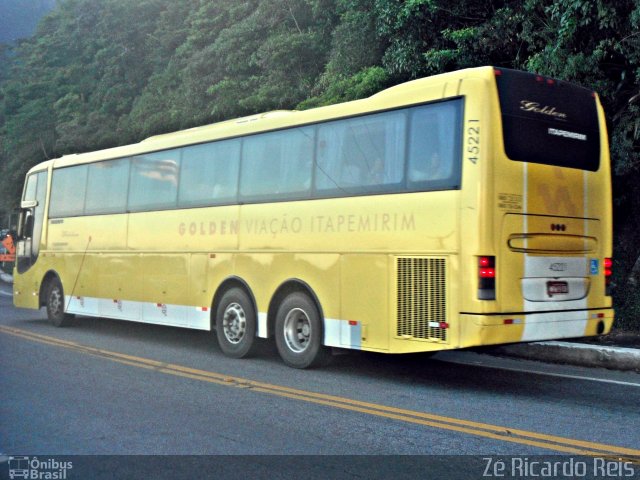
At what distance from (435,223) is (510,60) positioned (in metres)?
8.92

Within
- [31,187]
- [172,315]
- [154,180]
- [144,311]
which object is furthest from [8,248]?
[172,315]

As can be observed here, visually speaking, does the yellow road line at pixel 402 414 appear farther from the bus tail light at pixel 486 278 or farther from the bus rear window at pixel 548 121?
the bus rear window at pixel 548 121

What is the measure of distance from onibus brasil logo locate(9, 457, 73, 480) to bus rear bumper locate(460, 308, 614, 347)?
13.7 feet

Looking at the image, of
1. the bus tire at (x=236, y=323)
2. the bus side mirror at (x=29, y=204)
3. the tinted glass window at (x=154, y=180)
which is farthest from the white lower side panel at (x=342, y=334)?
the bus side mirror at (x=29, y=204)

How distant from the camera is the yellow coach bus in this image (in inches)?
330

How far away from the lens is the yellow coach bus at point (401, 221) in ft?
27.5

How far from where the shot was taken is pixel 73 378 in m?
9.31

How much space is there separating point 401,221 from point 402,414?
2470 millimetres

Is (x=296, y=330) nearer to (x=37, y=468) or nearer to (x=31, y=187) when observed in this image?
(x=37, y=468)

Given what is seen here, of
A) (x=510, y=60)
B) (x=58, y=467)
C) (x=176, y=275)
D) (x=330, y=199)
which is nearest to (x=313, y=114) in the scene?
(x=330, y=199)

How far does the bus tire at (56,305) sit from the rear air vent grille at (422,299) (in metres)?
9.23

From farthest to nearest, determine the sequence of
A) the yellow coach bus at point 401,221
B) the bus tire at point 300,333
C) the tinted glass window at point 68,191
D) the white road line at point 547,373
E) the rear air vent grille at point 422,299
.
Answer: the tinted glass window at point 68,191 < the bus tire at point 300,333 < the white road line at point 547,373 < the rear air vent grille at point 422,299 < the yellow coach bus at point 401,221

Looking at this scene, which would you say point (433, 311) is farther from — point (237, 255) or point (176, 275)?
point (176, 275)

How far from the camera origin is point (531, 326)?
338 inches
